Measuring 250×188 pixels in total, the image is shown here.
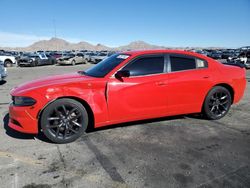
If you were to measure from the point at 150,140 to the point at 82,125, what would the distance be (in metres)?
1.23

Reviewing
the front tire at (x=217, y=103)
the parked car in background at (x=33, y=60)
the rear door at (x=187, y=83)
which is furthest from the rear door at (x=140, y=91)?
the parked car in background at (x=33, y=60)

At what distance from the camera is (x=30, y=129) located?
13.0 feet

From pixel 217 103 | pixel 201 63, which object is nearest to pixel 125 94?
pixel 201 63

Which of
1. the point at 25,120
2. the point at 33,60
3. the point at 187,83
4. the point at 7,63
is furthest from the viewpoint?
the point at 33,60

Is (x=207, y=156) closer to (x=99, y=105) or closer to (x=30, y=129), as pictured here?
(x=99, y=105)

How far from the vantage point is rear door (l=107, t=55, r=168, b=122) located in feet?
14.2

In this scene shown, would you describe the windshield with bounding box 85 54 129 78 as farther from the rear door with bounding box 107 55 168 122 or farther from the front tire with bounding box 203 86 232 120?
the front tire with bounding box 203 86 232 120

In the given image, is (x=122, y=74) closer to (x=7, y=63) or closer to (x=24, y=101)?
(x=24, y=101)

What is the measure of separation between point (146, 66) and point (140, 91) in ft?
1.77

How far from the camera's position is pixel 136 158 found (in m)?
3.57

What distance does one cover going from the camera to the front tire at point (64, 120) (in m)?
3.99

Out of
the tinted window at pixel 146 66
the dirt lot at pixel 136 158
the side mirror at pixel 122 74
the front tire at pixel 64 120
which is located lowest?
the dirt lot at pixel 136 158

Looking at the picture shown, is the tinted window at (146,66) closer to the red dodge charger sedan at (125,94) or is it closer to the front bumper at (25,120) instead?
the red dodge charger sedan at (125,94)

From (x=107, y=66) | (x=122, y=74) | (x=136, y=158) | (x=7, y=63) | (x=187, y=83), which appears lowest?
(x=136, y=158)
